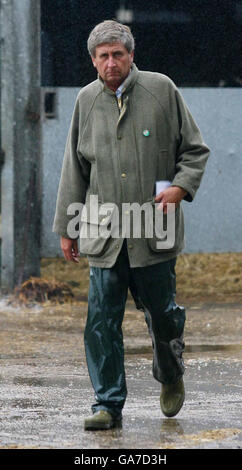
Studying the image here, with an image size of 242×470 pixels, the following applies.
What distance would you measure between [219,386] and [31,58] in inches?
172

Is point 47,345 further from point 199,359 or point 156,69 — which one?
point 156,69

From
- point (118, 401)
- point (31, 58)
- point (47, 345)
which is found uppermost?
point (31, 58)

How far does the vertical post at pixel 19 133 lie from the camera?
9586 mm

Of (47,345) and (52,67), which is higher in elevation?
(52,67)

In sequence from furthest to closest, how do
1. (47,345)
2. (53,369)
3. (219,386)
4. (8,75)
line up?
(8,75)
(47,345)
(53,369)
(219,386)

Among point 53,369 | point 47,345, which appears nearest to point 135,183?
point 53,369

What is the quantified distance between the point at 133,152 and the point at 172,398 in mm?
1148

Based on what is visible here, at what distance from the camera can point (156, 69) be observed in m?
9.93

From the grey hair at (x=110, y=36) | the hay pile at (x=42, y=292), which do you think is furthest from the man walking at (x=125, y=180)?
the hay pile at (x=42, y=292)

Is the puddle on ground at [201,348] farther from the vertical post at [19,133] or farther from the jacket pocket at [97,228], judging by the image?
the vertical post at [19,133]

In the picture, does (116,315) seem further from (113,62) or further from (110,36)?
(110,36)

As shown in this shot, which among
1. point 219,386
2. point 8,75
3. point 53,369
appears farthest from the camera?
point 8,75

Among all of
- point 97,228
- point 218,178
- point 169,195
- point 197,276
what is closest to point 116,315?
point 97,228
